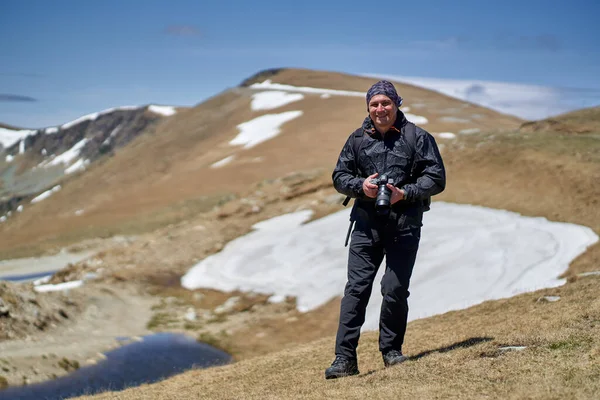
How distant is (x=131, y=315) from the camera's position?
21.9 meters

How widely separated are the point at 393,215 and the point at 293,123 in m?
59.1

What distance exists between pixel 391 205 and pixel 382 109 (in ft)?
3.70

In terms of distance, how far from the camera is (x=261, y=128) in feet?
226

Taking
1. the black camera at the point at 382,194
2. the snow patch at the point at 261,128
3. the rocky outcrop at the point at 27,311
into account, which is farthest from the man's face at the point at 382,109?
the snow patch at the point at 261,128

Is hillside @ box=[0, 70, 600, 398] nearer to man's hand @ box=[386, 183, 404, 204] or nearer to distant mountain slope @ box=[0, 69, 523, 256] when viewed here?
distant mountain slope @ box=[0, 69, 523, 256]

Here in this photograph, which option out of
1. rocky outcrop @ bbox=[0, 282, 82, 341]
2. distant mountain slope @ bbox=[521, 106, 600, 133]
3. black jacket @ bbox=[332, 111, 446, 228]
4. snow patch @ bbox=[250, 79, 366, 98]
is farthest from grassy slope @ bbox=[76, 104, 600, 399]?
snow patch @ bbox=[250, 79, 366, 98]

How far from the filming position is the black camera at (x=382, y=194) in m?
6.82

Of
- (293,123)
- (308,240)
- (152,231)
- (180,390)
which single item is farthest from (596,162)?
(293,123)

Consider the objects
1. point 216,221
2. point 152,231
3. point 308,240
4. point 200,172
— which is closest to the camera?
point 308,240

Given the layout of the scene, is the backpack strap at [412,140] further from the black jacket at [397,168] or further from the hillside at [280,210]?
the hillside at [280,210]

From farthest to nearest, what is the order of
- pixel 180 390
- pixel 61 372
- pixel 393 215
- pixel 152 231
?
pixel 152 231 → pixel 61 372 → pixel 180 390 → pixel 393 215

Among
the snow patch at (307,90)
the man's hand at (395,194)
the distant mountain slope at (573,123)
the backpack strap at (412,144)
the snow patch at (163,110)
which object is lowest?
the snow patch at (163,110)

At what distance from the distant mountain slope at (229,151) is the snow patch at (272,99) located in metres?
0.24

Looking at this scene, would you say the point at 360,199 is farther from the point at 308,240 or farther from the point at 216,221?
the point at 216,221
